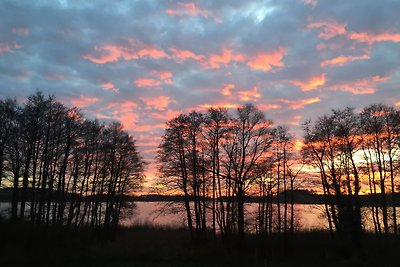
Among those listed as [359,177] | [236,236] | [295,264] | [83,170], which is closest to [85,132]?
[83,170]

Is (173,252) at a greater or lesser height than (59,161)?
lesser

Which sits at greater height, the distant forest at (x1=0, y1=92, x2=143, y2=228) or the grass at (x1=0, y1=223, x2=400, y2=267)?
the distant forest at (x1=0, y1=92, x2=143, y2=228)

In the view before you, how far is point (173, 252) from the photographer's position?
113 ft

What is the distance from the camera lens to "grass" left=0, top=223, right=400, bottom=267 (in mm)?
Result: 28328

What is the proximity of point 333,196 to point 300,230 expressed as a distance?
→ 7.15 meters

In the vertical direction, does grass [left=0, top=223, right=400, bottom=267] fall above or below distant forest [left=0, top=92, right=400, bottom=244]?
below

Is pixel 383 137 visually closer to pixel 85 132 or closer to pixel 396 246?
pixel 396 246

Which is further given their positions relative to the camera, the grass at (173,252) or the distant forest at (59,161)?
the distant forest at (59,161)

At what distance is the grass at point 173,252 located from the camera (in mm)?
28328

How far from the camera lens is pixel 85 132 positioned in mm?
42625

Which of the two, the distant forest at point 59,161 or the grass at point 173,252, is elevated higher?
the distant forest at point 59,161

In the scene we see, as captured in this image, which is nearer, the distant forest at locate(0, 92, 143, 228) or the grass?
the grass

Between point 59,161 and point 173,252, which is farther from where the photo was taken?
point 59,161

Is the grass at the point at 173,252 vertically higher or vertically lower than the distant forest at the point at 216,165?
lower
